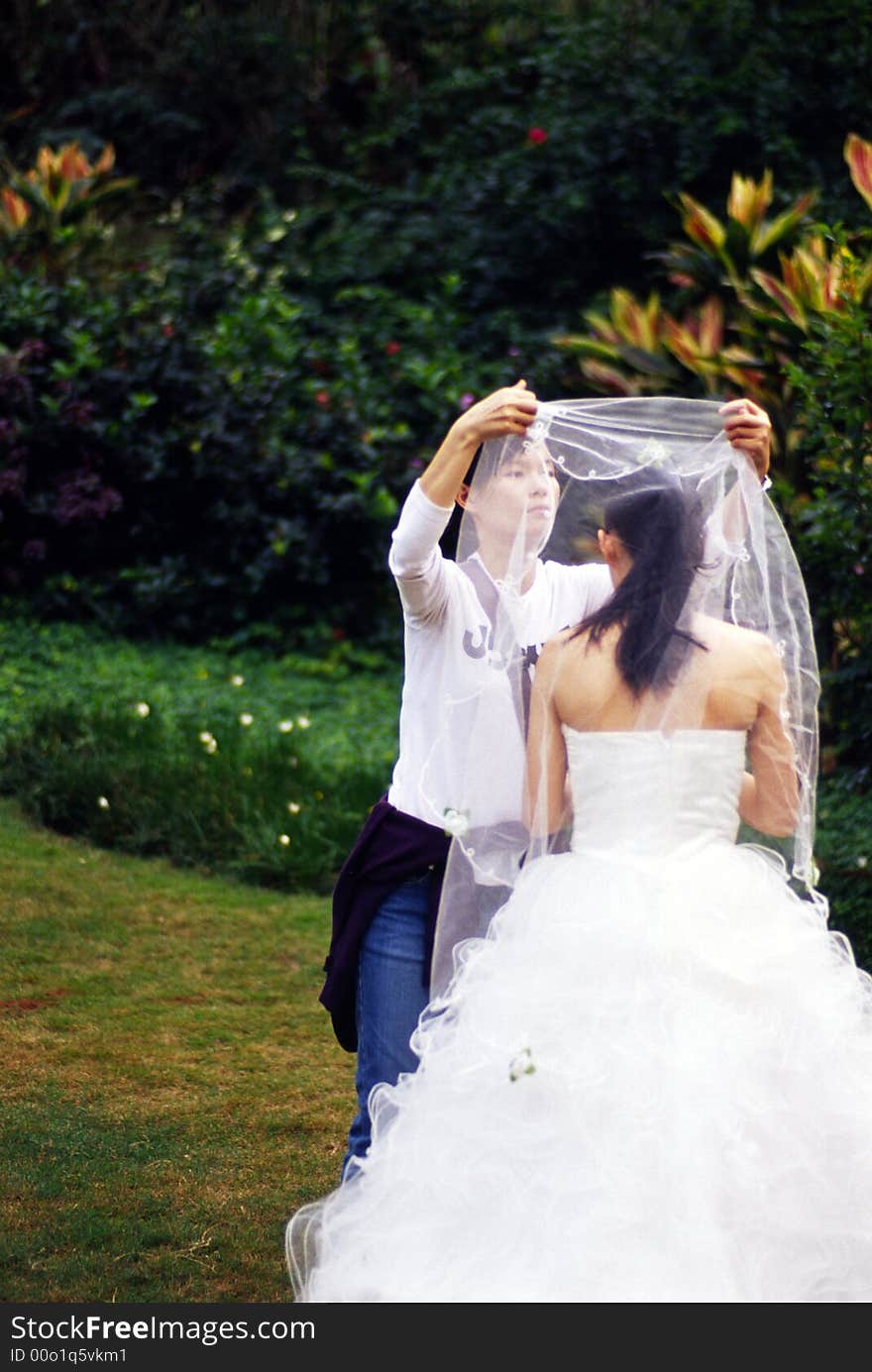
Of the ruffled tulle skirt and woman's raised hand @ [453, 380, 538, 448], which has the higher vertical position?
woman's raised hand @ [453, 380, 538, 448]

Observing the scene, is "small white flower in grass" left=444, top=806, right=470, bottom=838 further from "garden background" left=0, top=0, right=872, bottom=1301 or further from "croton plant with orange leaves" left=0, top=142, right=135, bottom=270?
"croton plant with orange leaves" left=0, top=142, right=135, bottom=270

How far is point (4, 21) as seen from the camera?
13523 mm

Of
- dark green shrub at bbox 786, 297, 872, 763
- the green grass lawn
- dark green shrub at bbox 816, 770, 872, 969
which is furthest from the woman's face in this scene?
dark green shrub at bbox 816, 770, 872, 969

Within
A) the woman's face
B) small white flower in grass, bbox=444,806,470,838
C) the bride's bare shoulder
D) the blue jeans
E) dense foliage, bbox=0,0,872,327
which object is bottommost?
the blue jeans

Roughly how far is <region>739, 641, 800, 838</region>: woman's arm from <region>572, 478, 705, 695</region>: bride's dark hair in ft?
0.63

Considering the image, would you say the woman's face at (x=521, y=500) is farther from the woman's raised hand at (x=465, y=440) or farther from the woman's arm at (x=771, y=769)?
the woman's arm at (x=771, y=769)

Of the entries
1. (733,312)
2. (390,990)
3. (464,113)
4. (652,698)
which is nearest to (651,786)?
(652,698)

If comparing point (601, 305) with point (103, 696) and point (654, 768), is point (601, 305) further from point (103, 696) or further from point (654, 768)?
point (654, 768)

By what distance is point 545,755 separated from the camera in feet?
10.6

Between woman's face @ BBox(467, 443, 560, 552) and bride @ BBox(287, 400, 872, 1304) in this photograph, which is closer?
bride @ BBox(287, 400, 872, 1304)

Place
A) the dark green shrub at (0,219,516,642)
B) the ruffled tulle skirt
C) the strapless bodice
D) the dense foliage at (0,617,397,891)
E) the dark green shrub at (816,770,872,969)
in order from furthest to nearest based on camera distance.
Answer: the dark green shrub at (0,219,516,642), the dense foliage at (0,617,397,891), the dark green shrub at (816,770,872,969), the strapless bodice, the ruffled tulle skirt

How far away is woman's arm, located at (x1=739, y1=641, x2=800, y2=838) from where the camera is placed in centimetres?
324

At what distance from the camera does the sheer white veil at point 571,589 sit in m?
3.28

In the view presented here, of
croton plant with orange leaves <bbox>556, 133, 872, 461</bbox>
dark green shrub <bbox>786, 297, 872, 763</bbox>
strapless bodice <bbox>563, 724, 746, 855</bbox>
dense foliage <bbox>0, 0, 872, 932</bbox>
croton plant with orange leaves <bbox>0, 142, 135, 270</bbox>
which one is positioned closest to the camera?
strapless bodice <bbox>563, 724, 746, 855</bbox>
